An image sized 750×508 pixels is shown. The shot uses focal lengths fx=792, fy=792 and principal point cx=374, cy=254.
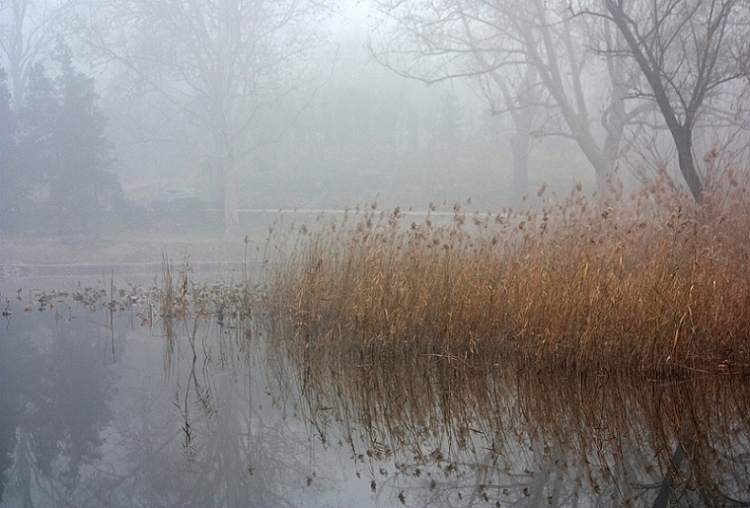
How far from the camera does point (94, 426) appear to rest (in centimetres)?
280

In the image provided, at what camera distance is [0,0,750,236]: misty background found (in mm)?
9086

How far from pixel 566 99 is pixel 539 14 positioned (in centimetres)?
97

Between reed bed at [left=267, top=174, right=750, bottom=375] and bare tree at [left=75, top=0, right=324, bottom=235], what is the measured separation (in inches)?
231

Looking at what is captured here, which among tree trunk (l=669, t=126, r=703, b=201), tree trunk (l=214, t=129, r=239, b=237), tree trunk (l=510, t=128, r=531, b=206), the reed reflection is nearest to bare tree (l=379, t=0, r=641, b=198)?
tree trunk (l=510, t=128, r=531, b=206)

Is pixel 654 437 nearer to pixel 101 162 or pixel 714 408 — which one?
pixel 714 408

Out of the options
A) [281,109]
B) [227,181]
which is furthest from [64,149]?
[281,109]

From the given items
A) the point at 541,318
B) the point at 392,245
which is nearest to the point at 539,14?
the point at 392,245

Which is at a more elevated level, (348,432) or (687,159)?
(687,159)

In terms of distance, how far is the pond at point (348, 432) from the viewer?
221 centimetres

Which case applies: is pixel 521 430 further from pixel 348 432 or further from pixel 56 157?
pixel 56 157

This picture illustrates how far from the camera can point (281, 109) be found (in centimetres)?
1070

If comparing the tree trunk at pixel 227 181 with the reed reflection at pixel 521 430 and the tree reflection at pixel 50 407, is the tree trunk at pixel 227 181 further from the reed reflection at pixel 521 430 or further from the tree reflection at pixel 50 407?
the reed reflection at pixel 521 430

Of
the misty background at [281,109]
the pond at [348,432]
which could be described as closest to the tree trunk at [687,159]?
the pond at [348,432]

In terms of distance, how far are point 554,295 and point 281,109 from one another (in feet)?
25.1
